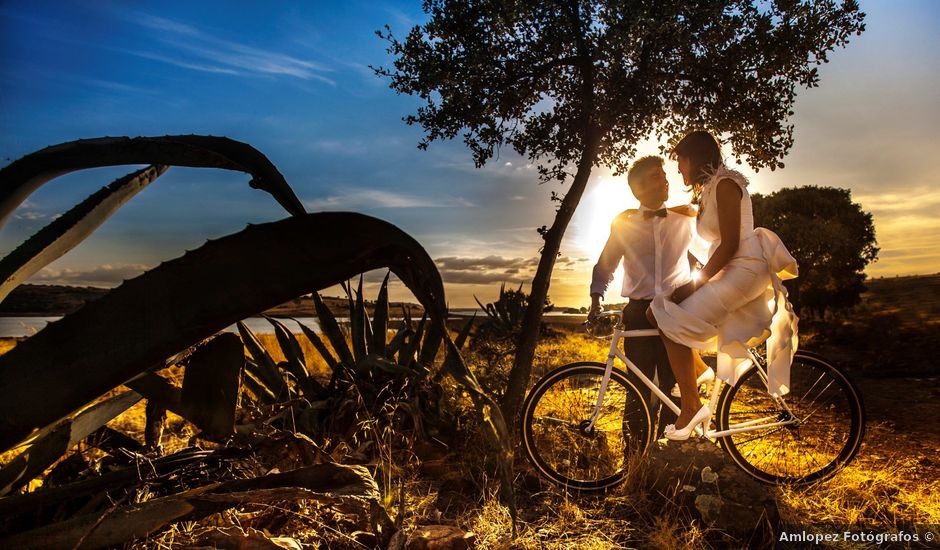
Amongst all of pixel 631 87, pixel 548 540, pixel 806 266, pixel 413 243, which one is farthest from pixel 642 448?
pixel 806 266

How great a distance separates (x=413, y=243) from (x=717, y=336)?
11.5ft

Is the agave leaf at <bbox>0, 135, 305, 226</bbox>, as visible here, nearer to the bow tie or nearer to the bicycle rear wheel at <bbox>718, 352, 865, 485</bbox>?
the bow tie

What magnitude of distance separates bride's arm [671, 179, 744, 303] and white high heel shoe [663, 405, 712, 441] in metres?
1.12

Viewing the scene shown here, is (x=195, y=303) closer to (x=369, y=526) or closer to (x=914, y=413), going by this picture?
(x=369, y=526)

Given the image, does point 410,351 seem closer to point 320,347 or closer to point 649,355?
point 320,347

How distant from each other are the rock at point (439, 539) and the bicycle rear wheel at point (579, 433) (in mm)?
1630

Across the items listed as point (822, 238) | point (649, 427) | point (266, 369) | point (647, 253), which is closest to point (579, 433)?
point (649, 427)

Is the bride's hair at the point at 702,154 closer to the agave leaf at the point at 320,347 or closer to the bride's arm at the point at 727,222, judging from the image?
the bride's arm at the point at 727,222

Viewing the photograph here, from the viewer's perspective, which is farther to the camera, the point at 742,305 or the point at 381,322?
the point at 381,322

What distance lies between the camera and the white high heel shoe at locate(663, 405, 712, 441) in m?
4.21

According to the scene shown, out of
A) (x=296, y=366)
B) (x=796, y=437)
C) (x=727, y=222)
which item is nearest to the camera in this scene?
(x=727, y=222)

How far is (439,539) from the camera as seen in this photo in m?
2.81

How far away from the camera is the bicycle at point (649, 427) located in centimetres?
442

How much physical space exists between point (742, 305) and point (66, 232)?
4.00 m
